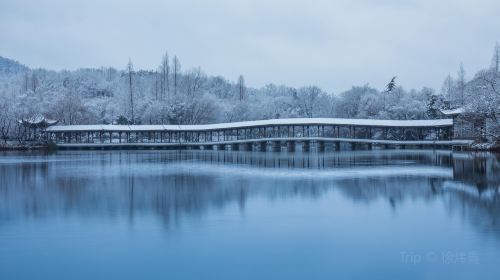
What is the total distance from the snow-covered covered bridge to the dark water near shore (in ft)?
94.4

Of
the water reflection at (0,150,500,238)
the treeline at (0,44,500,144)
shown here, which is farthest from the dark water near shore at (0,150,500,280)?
the treeline at (0,44,500,144)

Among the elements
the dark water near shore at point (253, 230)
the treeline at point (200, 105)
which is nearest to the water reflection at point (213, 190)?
the dark water near shore at point (253, 230)

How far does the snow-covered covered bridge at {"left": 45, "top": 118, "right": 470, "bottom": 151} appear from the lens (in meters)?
45.3

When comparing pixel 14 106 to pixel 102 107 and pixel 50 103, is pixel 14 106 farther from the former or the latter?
pixel 102 107

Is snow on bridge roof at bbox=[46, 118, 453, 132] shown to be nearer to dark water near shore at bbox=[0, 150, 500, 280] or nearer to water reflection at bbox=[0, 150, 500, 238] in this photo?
water reflection at bbox=[0, 150, 500, 238]

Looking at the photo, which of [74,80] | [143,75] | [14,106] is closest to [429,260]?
[14,106]

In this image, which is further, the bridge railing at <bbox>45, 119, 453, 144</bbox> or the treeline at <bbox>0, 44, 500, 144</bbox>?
the treeline at <bbox>0, 44, 500, 144</bbox>

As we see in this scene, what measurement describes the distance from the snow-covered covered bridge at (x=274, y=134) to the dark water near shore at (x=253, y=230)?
28776 millimetres

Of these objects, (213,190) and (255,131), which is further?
(255,131)

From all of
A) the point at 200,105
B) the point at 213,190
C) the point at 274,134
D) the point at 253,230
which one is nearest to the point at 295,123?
the point at 274,134

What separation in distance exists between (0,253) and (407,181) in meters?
12.8

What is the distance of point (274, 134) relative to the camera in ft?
161

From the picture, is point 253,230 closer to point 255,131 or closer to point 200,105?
point 255,131

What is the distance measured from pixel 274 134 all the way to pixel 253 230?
130ft
